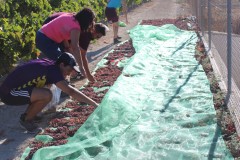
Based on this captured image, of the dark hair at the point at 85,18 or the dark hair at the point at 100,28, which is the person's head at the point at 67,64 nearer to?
the dark hair at the point at 85,18

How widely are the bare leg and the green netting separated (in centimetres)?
59

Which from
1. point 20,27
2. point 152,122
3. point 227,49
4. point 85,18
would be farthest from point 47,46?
point 227,49

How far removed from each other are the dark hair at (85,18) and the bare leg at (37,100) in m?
1.28

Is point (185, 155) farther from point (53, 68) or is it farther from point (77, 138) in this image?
point (53, 68)

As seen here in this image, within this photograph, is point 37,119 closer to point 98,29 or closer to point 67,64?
point 67,64

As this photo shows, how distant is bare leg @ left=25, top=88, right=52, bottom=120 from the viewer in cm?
461

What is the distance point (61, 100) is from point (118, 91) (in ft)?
3.21

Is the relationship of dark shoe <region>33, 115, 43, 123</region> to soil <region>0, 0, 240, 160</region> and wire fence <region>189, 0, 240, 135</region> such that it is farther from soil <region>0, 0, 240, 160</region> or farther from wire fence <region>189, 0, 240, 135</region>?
wire fence <region>189, 0, 240, 135</region>

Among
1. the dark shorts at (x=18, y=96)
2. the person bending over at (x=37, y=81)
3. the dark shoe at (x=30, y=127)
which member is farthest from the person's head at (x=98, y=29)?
the dark shoe at (x=30, y=127)

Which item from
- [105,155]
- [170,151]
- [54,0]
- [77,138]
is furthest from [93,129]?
[54,0]

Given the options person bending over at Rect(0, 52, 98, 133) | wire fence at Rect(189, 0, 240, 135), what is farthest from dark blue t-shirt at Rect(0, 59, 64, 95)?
wire fence at Rect(189, 0, 240, 135)

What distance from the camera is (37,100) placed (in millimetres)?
4680

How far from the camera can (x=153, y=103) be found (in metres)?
5.26

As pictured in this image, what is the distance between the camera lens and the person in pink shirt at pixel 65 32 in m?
5.46
